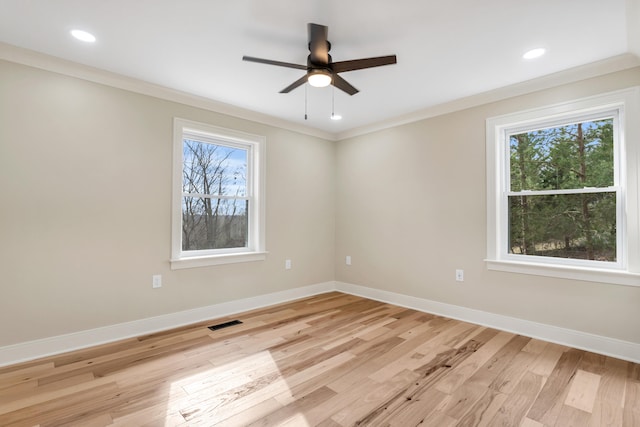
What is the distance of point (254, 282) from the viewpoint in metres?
3.99

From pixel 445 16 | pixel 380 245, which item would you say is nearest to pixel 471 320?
pixel 380 245

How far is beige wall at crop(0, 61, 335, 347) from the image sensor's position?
250cm

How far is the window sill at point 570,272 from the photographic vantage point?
2557 millimetres

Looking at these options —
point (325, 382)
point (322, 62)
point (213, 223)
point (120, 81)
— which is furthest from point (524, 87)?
point (120, 81)

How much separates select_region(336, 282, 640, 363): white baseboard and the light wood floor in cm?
12

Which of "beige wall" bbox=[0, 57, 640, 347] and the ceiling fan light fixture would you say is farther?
"beige wall" bbox=[0, 57, 640, 347]

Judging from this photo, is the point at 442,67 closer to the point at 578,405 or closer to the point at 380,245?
the point at 380,245

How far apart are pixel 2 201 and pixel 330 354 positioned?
292 cm

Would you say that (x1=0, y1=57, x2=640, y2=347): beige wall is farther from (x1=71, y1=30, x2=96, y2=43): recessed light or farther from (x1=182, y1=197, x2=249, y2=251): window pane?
(x1=71, y1=30, x2=96, y2=43): recessed light

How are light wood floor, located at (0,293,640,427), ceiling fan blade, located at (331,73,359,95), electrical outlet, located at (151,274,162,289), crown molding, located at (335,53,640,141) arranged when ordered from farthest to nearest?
electrical outlet, located at (151,274,162,289), crown molding, located at (335,53,640,141), ceiling fan blade, located at (331,73,359,95), light wood floor, located at (0,293,640,427)

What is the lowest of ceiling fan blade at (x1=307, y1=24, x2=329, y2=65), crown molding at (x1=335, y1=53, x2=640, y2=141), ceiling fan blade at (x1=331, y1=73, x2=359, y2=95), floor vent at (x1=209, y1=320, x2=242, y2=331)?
floor vent at (x1=209, y1=320, x2=242, y2=331)

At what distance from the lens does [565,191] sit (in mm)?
2936

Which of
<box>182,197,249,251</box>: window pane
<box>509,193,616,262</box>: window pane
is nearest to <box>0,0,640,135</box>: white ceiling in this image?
<box>509,193,616,262</box>: window pane

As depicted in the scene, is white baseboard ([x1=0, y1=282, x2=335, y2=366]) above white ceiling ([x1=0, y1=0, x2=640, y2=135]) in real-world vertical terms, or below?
below
